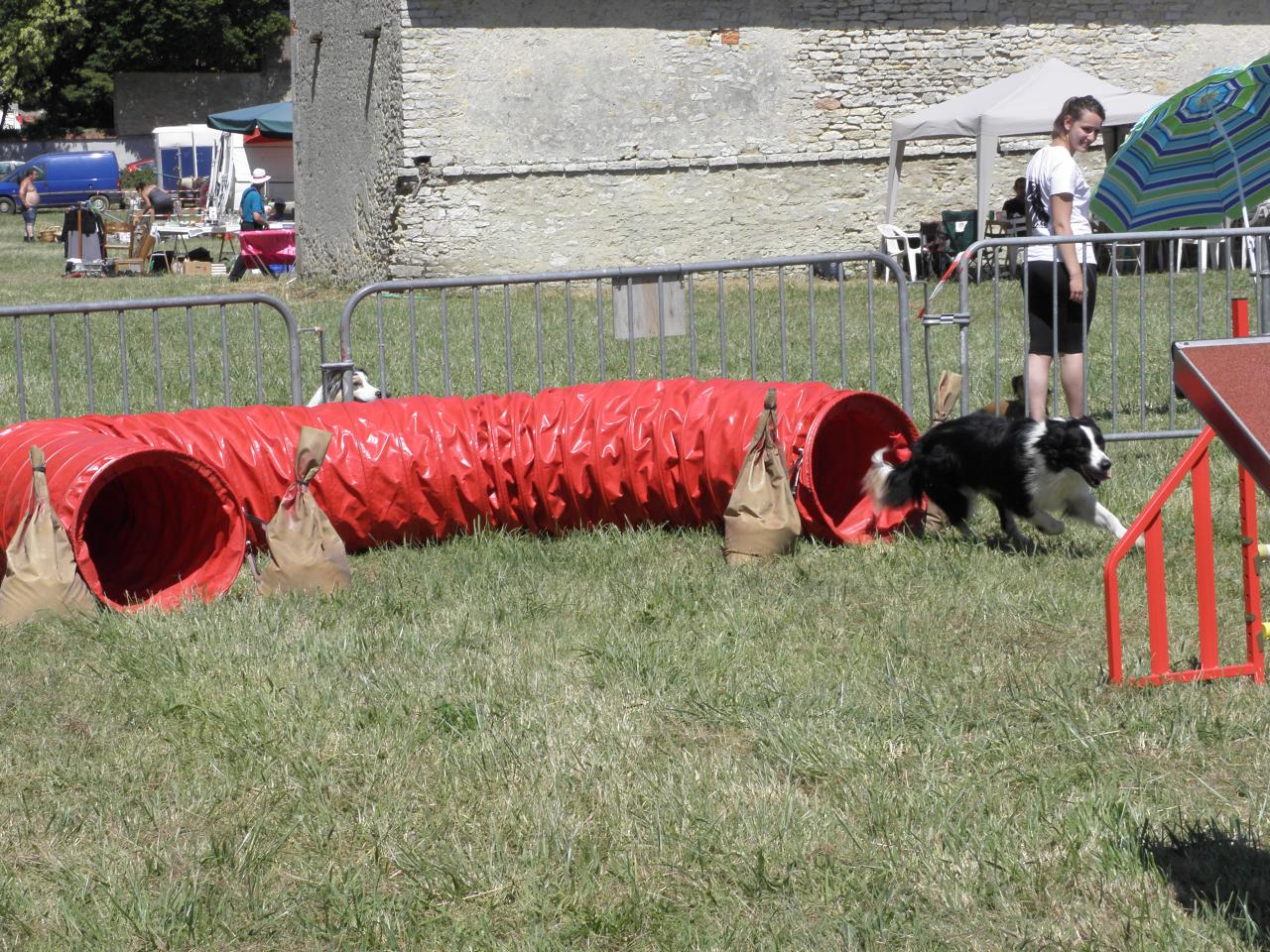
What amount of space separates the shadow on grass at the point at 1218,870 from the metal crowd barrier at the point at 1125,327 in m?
5.06

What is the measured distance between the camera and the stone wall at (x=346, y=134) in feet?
69.2

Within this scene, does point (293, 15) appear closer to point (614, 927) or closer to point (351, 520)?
point (351, 520)

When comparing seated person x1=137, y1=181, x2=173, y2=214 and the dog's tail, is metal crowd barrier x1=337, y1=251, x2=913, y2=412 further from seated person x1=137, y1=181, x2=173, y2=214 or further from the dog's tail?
seated person x1=137, y1=181, x2=173, y2=214

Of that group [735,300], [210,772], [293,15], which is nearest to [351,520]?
[210,772]

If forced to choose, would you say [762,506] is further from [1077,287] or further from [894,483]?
[1077,287]

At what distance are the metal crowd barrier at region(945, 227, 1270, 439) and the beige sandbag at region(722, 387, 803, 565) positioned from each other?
2230mm

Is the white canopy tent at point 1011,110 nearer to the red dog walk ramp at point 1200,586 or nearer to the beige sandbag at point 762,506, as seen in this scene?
the beige sandbag at point 762,506

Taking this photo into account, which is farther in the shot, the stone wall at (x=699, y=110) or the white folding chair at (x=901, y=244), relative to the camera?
the white folding chair at (x=901, y=244)

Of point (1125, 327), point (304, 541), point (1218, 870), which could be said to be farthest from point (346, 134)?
point (1218, 870)

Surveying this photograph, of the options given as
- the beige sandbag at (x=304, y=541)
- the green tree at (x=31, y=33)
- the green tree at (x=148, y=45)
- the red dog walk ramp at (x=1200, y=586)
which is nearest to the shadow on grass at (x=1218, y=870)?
the red dog walk ramp at (x=1200, y=586)

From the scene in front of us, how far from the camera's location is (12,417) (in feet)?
34.6

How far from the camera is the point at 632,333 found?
28.3ft

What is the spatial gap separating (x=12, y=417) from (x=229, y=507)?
193 inches

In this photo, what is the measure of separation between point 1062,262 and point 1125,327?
5.85 m
